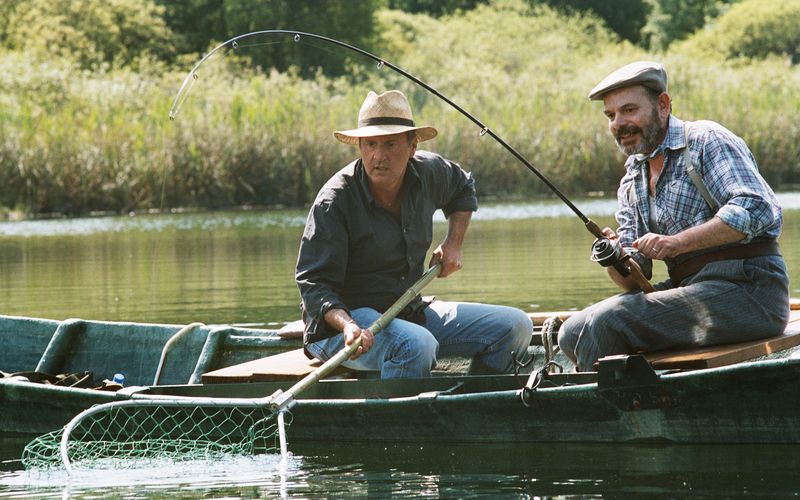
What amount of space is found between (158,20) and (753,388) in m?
33.9

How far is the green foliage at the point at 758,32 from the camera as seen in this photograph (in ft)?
125

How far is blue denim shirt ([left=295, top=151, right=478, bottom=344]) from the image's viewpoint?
513cm

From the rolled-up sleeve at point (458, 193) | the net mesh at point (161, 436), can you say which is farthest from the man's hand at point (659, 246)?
the net mesh at point (161, 436)

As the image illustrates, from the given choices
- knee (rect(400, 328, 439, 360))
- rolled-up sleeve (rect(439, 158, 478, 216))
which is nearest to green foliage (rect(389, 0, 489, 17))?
rolled-up sleeve (rect(439, 158, 478, 216))

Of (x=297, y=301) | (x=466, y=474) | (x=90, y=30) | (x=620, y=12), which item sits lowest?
(x=297, y=301)

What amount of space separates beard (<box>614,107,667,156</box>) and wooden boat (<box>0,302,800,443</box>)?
73 centimetres

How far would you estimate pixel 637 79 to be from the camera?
470cm

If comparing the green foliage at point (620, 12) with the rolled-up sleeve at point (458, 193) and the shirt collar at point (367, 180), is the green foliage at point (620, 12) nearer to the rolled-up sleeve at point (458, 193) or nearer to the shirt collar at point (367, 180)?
the rolled-up sleeve at point (458, 193)

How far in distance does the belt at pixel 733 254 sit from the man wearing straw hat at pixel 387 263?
89cm

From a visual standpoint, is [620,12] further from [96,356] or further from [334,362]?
[334,362]

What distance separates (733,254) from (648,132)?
1.69 ft

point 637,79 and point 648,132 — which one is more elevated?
point 637,79

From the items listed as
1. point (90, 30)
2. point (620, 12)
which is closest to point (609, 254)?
point (90, 30)

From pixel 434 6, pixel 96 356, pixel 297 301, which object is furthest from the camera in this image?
pixel 434 6
